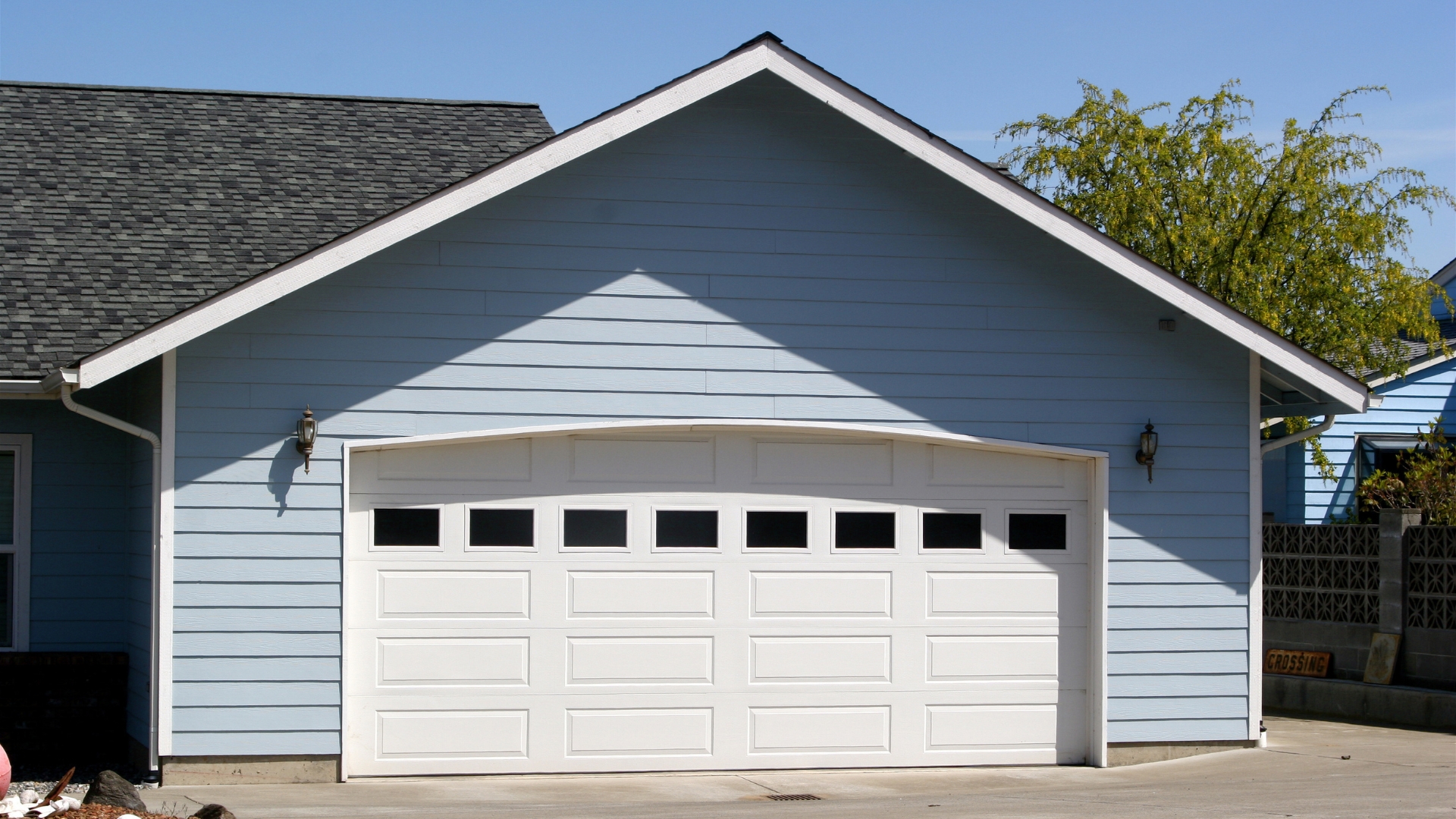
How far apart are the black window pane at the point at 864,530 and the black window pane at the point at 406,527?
2.79m

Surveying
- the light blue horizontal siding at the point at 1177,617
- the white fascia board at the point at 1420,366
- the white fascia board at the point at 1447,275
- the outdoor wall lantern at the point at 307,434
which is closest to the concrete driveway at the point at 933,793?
the light blue horizontal siding at the point at 1177,617

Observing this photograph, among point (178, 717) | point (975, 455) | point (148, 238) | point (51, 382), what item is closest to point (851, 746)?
point (975, 455)

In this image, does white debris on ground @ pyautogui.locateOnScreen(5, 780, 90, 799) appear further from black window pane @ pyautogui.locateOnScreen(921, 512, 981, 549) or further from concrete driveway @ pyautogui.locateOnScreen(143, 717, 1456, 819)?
black window pane @ pyautogui.locateOnScreen(921, 512, 981, 549)

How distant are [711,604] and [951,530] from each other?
5.96 ft

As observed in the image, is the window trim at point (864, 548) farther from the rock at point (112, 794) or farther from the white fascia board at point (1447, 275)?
the white fascia board at point (1447, 275)

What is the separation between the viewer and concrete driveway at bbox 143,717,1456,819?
28.9ft

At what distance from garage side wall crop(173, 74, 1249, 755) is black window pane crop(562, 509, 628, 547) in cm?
68

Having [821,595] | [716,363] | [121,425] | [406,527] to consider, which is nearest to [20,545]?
[121,425]

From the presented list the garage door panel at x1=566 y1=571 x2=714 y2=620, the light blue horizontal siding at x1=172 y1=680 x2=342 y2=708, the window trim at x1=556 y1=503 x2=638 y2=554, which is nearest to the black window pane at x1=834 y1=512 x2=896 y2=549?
the garage door panel at x1=566 y1=571 x2=714 y2=620

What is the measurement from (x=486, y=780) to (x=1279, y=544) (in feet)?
27.2

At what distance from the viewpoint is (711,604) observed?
10.5 meters

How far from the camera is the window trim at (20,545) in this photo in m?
10.9

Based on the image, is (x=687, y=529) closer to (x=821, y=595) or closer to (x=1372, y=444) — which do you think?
(x=821, y=595)

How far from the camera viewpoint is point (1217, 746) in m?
11.0
